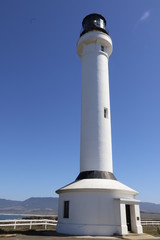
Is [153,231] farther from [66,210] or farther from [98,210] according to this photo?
[66,210]

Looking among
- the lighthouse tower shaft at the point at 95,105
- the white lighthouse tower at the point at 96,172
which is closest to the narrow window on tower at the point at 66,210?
the white lighthouse tower at the point at 96,172

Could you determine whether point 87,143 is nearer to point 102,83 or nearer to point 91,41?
point 102,83

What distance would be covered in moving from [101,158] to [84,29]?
479 inches

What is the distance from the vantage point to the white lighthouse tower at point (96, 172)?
12.9 meters

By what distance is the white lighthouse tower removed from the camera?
42.3 feet

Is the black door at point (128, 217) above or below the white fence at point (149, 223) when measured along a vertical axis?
above

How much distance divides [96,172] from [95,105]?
195 inches

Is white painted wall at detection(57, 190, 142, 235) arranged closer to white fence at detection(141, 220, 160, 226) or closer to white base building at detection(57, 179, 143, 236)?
white base building at detection(57, 179, 143, 236)

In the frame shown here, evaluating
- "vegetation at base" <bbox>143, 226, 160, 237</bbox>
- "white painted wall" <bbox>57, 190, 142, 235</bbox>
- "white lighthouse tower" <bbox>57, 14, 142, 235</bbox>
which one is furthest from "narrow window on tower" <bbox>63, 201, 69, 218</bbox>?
"vegetation at base" <bbox>143, 226, 160, 237</bbox>

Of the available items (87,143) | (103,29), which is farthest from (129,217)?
(103,29)

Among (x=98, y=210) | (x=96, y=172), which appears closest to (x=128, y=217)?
(x=98, y=210)

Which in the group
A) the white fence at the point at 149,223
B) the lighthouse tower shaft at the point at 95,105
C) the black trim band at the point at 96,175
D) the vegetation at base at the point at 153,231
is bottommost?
the vegetation at base at the point at 153,231

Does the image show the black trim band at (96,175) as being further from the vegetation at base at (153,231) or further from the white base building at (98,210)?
the vegetation at base at (153,231)

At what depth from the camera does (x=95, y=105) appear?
55.2 ft
